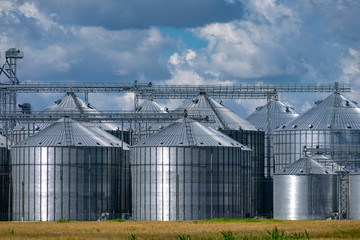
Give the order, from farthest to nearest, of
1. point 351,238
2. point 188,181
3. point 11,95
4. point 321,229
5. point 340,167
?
point 11,95 < point 340,167 < point 188,181 < point 321,229 < point 351,238

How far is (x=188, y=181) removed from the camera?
130750 millimetres

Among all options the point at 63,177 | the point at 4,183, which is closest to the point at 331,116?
the point at 63,177

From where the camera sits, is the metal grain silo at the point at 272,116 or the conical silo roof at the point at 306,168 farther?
the metal grain silo at the point at 272,116

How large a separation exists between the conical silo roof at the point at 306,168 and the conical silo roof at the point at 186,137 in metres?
8.84

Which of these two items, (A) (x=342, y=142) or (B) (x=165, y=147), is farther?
(A) (x=342, y=142)

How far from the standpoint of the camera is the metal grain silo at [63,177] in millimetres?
130750

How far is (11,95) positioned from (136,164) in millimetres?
37167

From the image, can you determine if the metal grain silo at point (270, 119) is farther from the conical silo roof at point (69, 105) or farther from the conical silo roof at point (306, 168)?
the conical silo roof at point (69, 105)

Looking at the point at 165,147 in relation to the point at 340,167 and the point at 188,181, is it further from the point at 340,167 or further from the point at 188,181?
the point at 340,167

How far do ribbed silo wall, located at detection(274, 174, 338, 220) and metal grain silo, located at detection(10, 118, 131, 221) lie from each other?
23781mm

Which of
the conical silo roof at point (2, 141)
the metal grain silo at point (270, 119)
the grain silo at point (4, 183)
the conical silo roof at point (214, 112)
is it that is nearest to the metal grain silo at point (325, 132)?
the conical silo roof at point (214, 112)

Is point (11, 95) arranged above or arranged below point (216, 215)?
above

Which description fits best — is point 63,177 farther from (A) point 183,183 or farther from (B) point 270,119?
(B) point 270,119

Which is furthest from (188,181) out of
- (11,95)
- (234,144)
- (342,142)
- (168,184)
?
(11,95)
